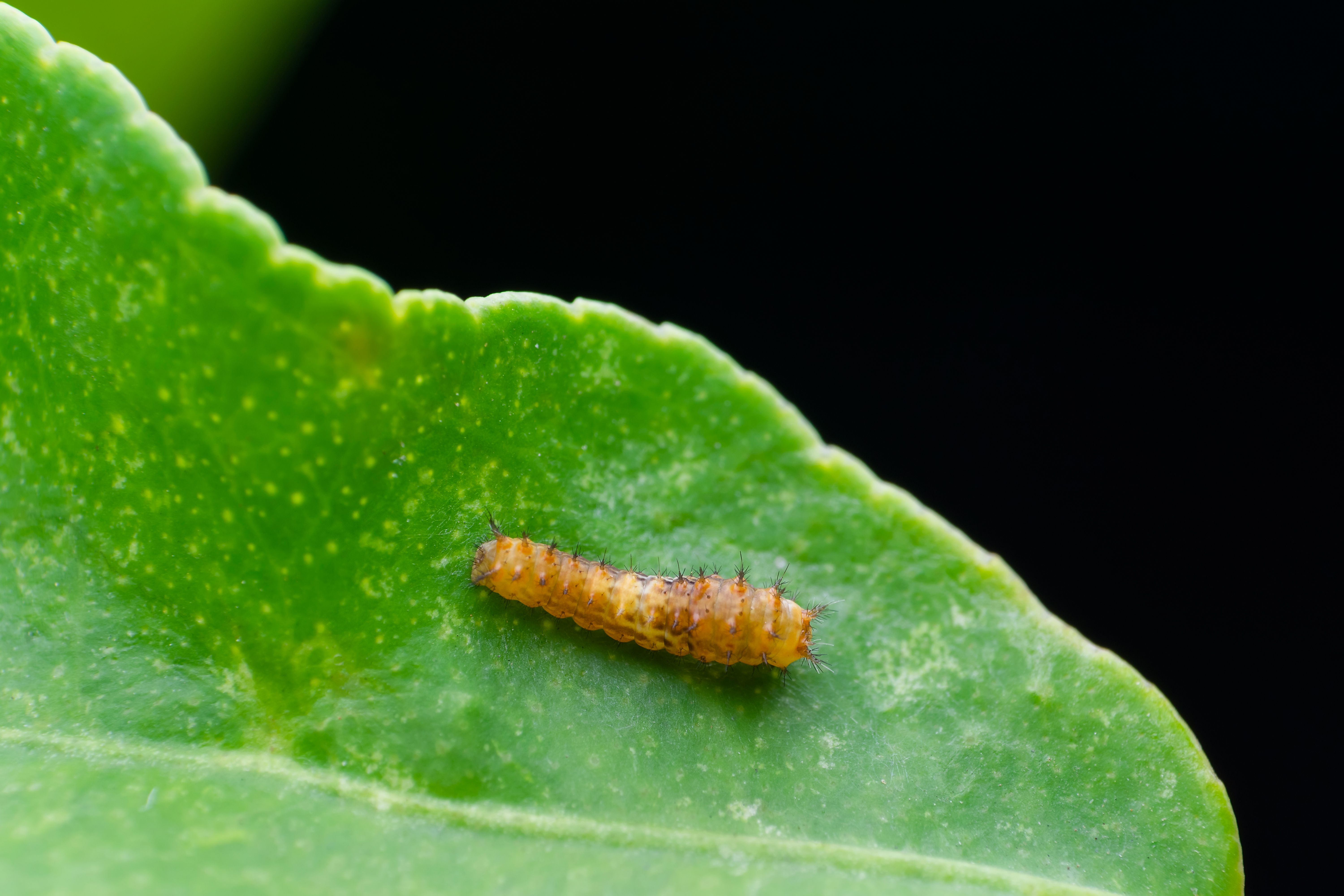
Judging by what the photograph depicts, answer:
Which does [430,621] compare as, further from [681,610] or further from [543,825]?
[681,610]

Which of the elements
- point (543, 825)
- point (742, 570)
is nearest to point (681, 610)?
point (742, 570)

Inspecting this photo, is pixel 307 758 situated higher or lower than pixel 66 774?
higher

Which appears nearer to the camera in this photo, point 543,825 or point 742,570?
point 543,825

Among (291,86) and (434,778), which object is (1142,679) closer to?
(434,778)

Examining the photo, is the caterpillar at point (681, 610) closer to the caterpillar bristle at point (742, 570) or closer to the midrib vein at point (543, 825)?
the caterpillar bristle at point (742, 570)

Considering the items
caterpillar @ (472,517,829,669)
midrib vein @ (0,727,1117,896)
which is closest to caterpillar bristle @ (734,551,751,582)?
caterpillar @ (472,517,829,669)

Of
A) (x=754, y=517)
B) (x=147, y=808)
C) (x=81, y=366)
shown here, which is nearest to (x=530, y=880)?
(x=147, y=808)
